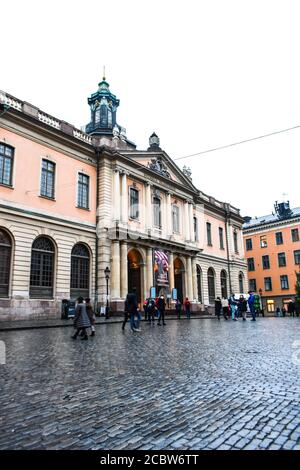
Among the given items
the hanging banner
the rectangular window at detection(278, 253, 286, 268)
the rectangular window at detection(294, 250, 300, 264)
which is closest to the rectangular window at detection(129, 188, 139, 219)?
the hanging banner

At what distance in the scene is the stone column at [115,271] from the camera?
25.9m

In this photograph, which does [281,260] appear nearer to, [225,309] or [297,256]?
[297,256]

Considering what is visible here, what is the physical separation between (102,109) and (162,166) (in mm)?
12914

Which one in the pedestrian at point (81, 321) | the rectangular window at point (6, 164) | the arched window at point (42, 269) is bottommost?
the pedestrian at point (81, 321)

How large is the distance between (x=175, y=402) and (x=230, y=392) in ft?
2.90

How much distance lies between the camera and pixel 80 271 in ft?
83.5

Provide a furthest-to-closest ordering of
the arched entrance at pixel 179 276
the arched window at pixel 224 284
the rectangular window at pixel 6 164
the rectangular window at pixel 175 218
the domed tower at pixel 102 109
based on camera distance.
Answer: the arched window at pixel 224 284 < the domed tower at pixel 102 109 < the rectangular window at pixel 175 218 < the arched entrance at pixel 179 276 < the rectangular window at pixel 6 164

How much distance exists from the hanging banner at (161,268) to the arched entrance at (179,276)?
3.79 meters

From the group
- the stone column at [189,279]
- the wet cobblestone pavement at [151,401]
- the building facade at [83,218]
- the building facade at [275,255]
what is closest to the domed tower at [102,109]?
the building facade at [83,218]

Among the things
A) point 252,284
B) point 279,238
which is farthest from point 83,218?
point 252,284

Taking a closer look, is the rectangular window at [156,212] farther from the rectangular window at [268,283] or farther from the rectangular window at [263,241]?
the rectangular window at [268,283]

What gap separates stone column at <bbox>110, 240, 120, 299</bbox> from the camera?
2589 cm

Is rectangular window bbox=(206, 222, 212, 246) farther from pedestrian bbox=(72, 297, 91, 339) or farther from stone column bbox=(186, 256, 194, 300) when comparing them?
pedestrian bbox=(72, 297, 91, 339)
